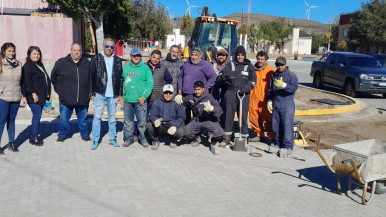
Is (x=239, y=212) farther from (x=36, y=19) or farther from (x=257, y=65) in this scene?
(x=36, y=19)

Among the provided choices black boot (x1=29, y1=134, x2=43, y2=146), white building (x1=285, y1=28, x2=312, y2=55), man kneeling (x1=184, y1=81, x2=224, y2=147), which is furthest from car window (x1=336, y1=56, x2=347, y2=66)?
white building (x1=285, y1=28, x2=312, y2=55)

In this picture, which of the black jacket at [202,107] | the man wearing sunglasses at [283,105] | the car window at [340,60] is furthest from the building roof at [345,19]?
the black jacket at [202,107]

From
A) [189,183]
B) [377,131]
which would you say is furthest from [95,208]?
[377,131]

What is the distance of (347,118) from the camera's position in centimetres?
1113

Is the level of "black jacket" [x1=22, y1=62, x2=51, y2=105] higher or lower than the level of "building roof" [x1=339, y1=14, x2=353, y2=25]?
lower

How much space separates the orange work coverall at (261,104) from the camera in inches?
311

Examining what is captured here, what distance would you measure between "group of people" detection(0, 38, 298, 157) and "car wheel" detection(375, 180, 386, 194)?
195 cm

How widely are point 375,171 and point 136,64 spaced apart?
427 cm

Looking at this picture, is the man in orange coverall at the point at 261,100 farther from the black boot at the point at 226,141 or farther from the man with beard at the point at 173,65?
the man with beard at the point at 173,65

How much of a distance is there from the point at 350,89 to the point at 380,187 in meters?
11.0

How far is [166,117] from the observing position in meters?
7.38

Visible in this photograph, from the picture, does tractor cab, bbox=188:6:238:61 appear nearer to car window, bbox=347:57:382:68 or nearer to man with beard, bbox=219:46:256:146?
car window, bbox=347:57:382:68

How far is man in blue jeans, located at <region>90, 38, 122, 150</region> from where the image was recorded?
275 inches

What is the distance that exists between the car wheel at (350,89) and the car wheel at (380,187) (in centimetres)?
1067
